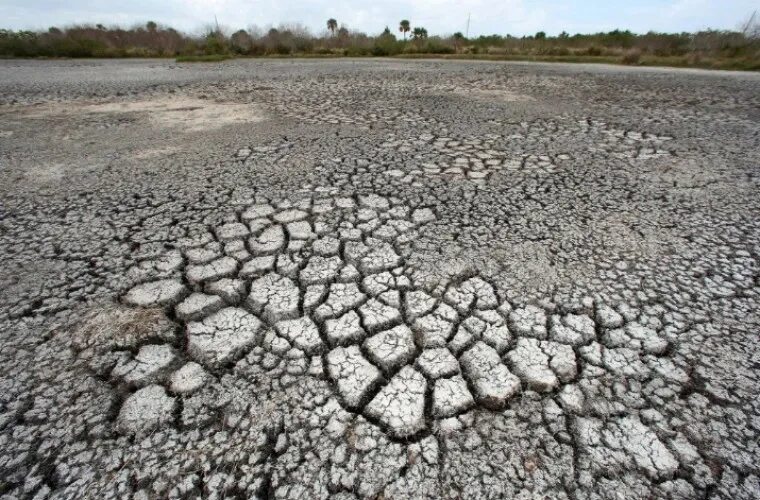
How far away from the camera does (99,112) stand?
479 cm

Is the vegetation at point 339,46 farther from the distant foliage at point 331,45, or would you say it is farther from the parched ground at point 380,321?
the parched ground at point 380,321

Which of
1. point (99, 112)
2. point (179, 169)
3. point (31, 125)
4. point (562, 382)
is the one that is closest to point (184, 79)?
point (99, 112)

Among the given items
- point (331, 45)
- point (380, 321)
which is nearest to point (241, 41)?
point (331, 45)

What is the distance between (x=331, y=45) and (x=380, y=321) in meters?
17.4

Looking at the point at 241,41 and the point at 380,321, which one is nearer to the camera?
the point at 380,321

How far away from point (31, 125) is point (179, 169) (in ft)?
8.91

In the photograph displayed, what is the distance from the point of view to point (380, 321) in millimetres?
1582

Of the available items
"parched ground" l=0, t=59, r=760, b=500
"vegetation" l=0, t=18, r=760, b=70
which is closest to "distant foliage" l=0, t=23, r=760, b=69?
"vegetation" l=0, t=18, r=760, b=70

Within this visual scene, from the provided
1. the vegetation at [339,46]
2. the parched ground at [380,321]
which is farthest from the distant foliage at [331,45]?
the parched ground at [380,321]

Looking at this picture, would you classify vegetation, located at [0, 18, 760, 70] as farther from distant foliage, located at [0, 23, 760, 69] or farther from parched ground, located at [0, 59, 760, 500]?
parched ground, located at [0, 59, 760, 500]

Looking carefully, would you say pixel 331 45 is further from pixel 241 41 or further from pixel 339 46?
pixel 241 41

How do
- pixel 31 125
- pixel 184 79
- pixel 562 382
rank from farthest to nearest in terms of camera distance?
pixel 184 79 < pixel 31 125 < pixel 562 382

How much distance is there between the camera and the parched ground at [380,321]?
1107 mm

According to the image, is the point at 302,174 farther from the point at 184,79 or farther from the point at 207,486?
the point at 184,79
